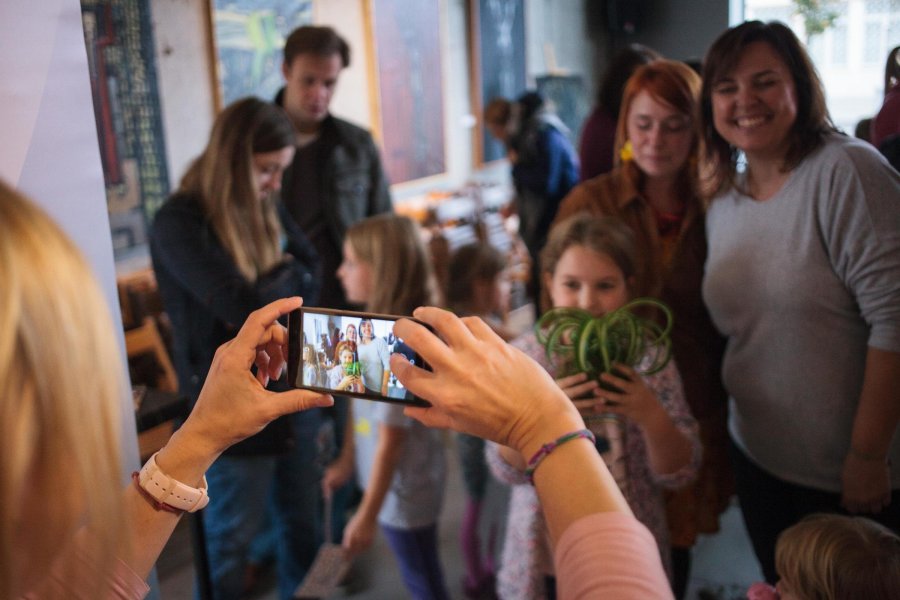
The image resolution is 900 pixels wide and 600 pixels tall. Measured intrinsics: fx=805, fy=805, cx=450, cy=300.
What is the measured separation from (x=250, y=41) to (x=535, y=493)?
2.40 meters

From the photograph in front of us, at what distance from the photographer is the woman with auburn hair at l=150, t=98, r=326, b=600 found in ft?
4.56

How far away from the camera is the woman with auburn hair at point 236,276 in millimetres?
1391

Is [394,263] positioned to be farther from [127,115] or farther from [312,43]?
[127,115]

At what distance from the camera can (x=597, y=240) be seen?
4.37 feet

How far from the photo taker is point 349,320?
0.78 m

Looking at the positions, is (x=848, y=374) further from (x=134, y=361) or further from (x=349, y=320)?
(x=134, y=361)

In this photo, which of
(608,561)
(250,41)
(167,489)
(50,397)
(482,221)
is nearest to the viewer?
(50,397)

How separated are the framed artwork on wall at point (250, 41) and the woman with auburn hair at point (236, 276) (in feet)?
4.50

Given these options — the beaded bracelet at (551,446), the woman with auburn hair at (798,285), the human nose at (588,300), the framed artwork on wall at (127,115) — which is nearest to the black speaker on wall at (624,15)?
the woman with auburn hair at (798,285)

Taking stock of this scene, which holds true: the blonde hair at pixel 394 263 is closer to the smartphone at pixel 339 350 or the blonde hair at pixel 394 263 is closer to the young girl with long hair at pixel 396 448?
the young girl with long hair at pixel 396 448

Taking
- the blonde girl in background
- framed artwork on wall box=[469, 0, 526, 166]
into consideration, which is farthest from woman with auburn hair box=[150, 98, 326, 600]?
framed artwork on wall box=[469, 0, 526, 166]

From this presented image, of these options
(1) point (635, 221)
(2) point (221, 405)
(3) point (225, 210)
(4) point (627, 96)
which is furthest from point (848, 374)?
(3) point (225, 210)

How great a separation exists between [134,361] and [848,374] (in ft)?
4.17

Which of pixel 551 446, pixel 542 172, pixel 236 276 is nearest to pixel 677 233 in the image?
pixel 236 276
